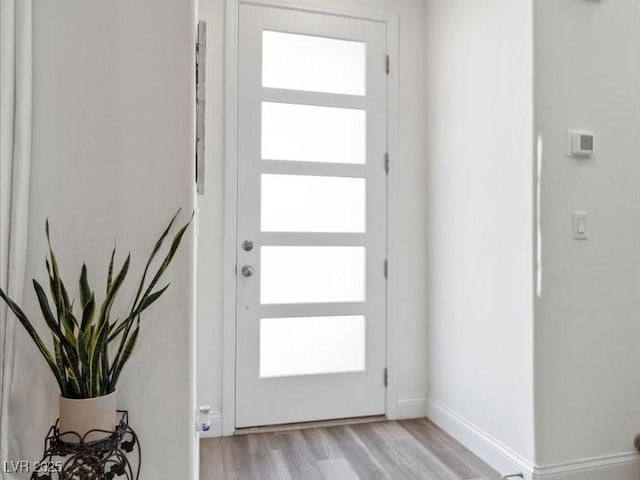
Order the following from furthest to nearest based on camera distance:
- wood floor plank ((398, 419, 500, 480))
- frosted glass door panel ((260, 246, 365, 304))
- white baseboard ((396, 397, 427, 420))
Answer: white baseboard ((396, 397, 427, 420)), frosted glass door panel ((260, 246, 365, 304)), wood floor plank ((398, 419, 500, 480))

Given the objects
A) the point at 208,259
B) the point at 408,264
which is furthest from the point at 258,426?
the point at 408,264

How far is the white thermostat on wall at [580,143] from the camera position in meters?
1.99

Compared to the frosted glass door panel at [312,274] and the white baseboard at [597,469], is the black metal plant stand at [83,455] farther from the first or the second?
the white baseboard at [597,469]

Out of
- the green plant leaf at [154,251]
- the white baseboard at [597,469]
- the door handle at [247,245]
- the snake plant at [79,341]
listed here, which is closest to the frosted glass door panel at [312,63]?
the door handle at [247,245]

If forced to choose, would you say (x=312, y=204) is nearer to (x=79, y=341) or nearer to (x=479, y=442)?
(x=479, y=442)

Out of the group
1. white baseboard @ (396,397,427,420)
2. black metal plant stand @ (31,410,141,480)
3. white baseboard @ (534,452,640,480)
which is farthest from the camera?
white baseboard @ (396,397,427,420)

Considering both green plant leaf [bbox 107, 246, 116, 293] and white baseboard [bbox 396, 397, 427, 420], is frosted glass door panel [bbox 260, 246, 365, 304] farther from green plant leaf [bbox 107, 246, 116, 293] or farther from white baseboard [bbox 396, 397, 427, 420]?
green plant leaf [bbox 107, 246, 116, 293]

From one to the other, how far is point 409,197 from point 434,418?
1.34m

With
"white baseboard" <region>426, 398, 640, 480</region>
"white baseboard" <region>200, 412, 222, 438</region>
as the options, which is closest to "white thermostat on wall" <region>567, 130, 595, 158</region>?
"white baseboard" <region>426, 398, 640, 480</region>

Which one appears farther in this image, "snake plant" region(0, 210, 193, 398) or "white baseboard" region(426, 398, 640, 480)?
"white baseboard" region(426, 398, 640, 480)

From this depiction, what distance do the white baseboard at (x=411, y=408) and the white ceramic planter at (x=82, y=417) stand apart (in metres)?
1.99

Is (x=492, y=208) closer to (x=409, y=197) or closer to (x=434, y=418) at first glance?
(x=409, y=197)

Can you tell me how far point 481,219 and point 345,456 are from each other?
1386 mm

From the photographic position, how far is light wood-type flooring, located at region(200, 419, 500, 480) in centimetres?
211
